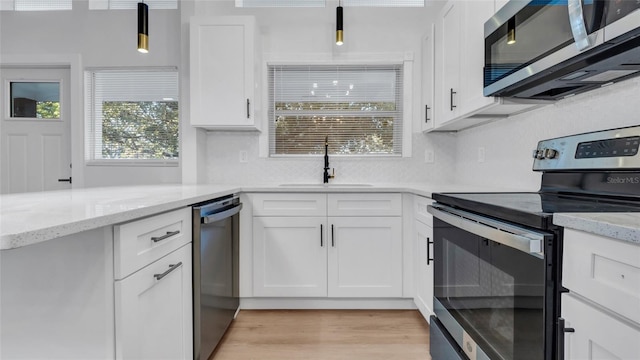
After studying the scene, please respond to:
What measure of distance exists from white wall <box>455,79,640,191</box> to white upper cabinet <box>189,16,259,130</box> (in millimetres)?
1742

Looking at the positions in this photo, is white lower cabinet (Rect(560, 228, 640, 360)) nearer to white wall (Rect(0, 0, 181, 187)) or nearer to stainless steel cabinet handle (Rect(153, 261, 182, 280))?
stainless steel cabinet handle (Rect(153, 261, 182, 280))

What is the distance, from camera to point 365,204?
2377 mm

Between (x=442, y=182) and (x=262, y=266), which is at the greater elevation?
(x=442, y=182)

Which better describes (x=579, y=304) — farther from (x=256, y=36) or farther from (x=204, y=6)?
(x=204, y=6)

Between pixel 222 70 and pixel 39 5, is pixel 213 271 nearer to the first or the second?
pixel 222 70

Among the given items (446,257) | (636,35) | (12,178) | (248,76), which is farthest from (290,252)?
(12,178)

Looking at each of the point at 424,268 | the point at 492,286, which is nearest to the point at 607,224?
the point at 492,286

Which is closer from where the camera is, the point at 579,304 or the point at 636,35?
the point at 579,304

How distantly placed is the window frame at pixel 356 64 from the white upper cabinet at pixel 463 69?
467 millimetres

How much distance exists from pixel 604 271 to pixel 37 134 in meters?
4.26

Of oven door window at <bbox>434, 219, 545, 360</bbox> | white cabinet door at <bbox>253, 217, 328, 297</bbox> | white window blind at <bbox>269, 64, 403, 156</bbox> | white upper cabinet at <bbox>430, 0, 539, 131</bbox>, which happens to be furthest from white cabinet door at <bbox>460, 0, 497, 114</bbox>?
white cabinet door at <bbox>253, 217, 328, 297</bbox>

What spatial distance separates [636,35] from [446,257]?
40.9 inches

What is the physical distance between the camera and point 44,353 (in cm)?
90

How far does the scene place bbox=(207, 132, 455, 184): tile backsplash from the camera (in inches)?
116
